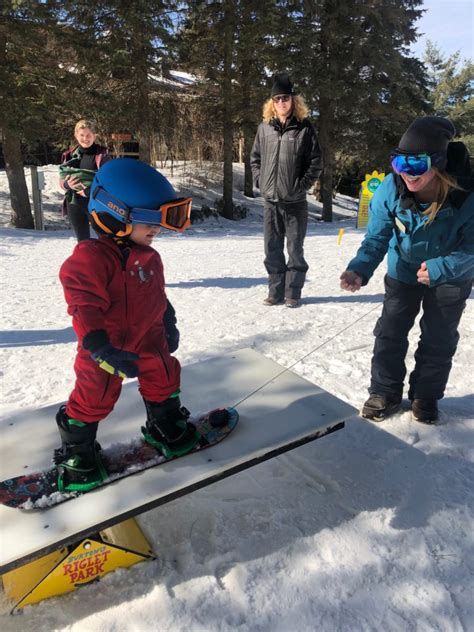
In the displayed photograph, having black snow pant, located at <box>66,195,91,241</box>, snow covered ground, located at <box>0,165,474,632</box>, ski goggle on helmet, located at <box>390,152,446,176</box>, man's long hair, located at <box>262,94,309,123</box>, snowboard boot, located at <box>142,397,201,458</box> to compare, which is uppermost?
man's long hair, located at <box>262,94,309,123</box>

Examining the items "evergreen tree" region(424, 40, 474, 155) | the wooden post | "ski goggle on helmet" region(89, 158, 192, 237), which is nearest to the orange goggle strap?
"ski goggle on helmet" region(89, 158, 192, 237)

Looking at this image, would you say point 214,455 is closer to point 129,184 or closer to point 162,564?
point 162,564

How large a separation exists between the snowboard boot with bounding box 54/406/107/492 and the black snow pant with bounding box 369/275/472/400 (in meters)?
1.92

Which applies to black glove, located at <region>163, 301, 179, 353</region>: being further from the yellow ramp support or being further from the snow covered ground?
the yellow ramp support

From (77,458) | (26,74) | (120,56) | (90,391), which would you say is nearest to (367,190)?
(120,56)

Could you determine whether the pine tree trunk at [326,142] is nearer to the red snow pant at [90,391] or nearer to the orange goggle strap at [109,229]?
the orange goggle strap at [109,229]

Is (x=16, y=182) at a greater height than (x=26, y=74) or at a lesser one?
lesser

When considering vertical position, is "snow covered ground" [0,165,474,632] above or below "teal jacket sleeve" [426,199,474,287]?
below

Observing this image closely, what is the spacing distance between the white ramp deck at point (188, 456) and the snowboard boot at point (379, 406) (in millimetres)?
538

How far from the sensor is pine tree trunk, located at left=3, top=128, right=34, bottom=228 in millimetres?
11766

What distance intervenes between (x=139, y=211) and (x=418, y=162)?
1.50 m

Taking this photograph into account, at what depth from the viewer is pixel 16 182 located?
12234 millimetres

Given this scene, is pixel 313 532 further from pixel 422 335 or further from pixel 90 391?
pixel 422 335

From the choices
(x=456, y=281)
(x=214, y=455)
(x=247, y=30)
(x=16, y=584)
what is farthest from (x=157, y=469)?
(x=247, y=30)
